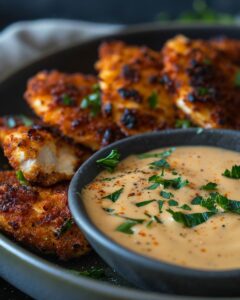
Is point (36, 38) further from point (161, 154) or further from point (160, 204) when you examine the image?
point (160, 204)

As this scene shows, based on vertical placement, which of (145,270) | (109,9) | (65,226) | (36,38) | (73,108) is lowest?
(109,9)

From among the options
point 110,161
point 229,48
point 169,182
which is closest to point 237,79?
point 229,48

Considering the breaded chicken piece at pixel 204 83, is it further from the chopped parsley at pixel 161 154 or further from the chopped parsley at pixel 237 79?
the chopped parsley at pixel 161 154

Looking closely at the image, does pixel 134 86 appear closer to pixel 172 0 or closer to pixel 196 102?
pixel 196 102

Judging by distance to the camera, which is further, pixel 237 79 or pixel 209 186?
pixel 237 79

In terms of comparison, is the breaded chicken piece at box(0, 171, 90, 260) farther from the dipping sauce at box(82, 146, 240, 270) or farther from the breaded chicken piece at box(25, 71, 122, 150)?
the breaded chicken piece at box(25, 71, 122, 150)

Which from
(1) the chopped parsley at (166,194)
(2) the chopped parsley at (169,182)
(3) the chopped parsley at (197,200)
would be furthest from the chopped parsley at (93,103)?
(3) the chopped parsley at (197,200)
